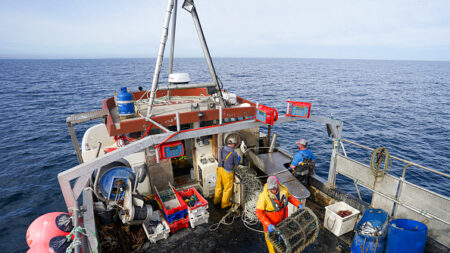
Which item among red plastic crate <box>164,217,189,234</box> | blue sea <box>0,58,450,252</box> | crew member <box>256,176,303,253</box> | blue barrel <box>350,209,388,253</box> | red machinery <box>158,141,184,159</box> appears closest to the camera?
crew member <box>256,176,303,253</box>

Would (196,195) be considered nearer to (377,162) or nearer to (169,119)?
(169,119)

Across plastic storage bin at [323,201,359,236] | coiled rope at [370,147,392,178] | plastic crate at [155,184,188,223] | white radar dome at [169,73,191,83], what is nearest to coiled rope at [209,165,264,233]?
plastic crate at [155,184,188,223]

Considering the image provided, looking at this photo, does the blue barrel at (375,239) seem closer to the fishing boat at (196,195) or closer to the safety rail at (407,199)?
the fishing boat at (196,195)

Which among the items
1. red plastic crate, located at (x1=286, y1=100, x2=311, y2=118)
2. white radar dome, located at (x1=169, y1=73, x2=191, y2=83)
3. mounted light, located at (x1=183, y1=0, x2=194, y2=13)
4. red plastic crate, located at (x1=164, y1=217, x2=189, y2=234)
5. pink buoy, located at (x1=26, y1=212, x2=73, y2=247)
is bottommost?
red plastic crate, located at (x1=164, y1=217, x2=189, y2=234)

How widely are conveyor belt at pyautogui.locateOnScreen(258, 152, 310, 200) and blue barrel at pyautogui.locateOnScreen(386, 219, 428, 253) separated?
2.21 meters

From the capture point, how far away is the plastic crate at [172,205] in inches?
269

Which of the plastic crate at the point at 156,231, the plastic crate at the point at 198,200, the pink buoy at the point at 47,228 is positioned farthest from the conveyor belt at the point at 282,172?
the pink buoy at the point at 47,228

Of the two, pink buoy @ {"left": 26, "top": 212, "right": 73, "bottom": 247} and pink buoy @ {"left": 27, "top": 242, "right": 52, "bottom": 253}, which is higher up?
pink buoy @ {"left": 26, "top": 212, "right": 73, "bottom": 247}

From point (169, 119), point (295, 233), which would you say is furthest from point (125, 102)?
point (295, 233)

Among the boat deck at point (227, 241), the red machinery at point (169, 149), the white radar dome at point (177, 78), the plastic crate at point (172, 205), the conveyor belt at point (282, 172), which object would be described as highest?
the white radar dome at point (177, 78)

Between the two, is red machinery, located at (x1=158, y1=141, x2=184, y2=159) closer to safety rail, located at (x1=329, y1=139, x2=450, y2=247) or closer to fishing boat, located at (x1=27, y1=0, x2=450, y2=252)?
fishing boat, located at (x1=27, y1=0, x2=450, y2=252)

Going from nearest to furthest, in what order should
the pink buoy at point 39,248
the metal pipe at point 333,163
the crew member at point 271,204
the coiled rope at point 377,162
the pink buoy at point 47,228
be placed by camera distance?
the pink buoy at point 39,248 < the crew member at point 271,204 < the pink buoy at point 47,228 < the coiled rope at point 377,162 < the metal pipe at point 333,163

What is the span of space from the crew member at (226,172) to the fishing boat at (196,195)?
0.98 feet

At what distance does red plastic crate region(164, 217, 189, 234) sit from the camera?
6801 mm
